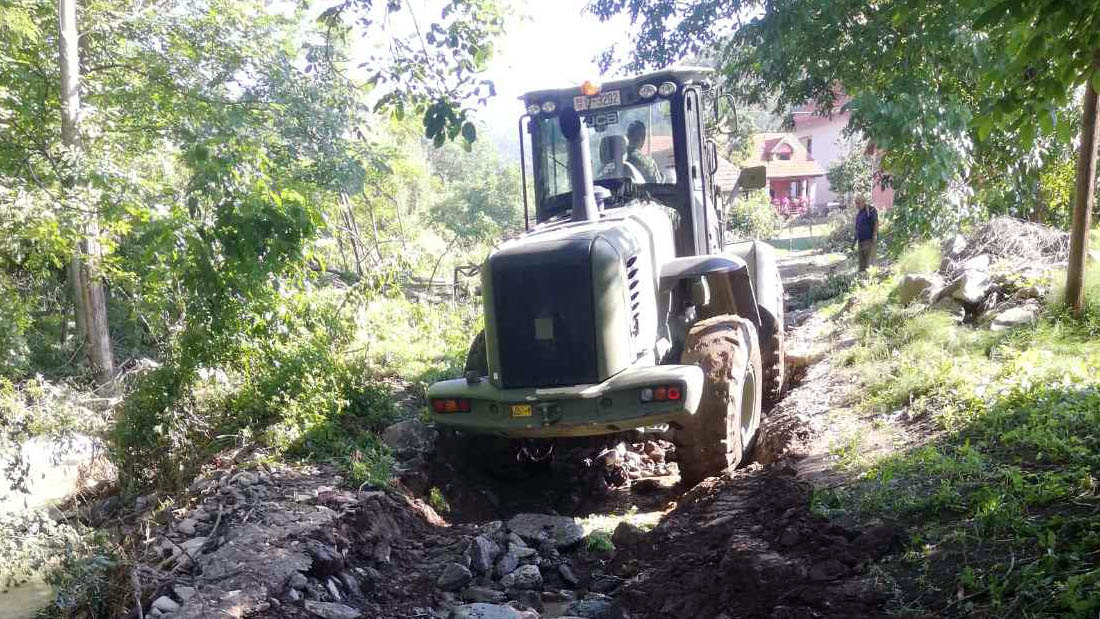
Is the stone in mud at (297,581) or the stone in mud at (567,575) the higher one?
the stone in mud at (297,581)

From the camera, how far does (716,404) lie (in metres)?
5.34

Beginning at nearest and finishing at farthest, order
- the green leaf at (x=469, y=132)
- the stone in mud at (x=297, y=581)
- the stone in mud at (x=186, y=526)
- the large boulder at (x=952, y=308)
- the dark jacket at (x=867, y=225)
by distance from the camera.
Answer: the stone in mud at (x=297, y=581)
the green leaf at (x=469, y=132)
the stone in mud at (x=186, y=526)
the large boulder at (x=952, y=308)
the dark jacket at (x=867, y=225)

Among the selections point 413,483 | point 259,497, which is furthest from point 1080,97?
point 259,497

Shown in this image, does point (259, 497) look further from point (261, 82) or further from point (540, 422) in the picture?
point (261, 82)

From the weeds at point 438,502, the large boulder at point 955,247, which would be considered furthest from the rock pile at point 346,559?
the large boulder at point 955,247

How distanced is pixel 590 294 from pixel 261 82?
11.3 m

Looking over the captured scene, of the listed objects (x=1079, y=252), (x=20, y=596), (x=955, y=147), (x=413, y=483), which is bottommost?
(x=20, y=596)

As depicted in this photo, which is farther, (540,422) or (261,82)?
(261,82)

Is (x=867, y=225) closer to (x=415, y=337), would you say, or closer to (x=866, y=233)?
(x=866, y=233)

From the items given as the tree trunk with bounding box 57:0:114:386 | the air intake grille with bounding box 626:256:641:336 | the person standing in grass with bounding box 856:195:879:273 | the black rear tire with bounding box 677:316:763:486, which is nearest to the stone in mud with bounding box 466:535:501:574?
the black rear tire with bounding box 677:316:763:486

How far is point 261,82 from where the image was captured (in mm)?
14453

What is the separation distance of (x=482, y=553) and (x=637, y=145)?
3.53 m

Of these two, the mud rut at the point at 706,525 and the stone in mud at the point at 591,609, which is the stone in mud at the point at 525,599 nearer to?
the mud rut at the point at 706,525

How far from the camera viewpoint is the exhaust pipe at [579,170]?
6055mm
